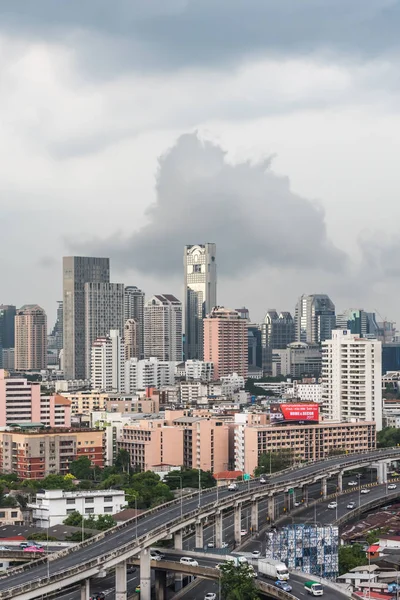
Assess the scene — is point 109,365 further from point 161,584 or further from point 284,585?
point 284,585

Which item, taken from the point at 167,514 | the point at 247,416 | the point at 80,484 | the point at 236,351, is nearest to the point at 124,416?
the point at 247,416

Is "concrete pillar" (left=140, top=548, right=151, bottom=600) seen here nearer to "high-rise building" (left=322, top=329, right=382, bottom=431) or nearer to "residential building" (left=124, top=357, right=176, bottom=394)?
"high-rise building" (left=322, top=329, right=382, bottom=431)

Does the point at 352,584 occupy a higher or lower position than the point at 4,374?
lower

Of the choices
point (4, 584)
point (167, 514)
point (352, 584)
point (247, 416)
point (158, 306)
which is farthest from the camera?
point (158, 306)

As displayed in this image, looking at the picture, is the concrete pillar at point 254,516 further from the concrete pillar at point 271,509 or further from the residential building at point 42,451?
the residential building at point 42,451

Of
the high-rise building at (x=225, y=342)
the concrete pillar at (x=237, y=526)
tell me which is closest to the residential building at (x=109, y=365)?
the high-rise building at (x=225, y=342)

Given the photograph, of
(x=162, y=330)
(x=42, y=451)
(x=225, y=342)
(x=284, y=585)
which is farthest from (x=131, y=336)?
(x=284, y=585)

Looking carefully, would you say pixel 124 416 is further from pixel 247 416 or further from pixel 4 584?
pixel 4 584
